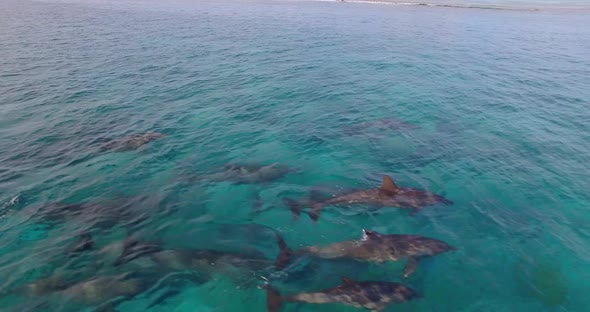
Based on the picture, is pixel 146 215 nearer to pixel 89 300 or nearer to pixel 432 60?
pixel 89 300

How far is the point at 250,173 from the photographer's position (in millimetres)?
15688

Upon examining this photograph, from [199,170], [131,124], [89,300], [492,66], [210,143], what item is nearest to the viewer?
[89,300]

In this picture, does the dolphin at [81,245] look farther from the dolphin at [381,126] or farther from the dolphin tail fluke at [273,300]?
the dolphin at [381,126]

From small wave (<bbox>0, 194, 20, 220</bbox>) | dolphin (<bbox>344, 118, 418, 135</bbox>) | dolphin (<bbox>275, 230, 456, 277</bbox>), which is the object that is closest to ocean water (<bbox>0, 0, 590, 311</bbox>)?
small wave (<bbox>0, 194, 20, 220</bbox>)

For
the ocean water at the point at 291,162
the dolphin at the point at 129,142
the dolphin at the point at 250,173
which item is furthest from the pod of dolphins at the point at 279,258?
the dolphin at the point at 129,142

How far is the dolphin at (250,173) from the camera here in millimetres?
15305

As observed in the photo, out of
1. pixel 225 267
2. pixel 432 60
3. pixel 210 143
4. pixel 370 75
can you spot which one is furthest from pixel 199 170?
pixel 432 60

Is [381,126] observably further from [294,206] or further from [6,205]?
[6,205]

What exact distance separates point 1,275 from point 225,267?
6.34 metres

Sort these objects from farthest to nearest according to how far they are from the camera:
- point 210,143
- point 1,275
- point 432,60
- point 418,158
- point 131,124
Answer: point 432,60
point 131,124
point 210,143
point 418,158
point 1,275

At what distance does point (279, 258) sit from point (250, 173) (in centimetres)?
535

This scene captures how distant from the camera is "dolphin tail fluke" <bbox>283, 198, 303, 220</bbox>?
13.3m

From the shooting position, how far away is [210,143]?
1841 cm

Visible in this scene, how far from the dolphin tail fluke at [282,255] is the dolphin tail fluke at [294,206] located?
1.79 meters
